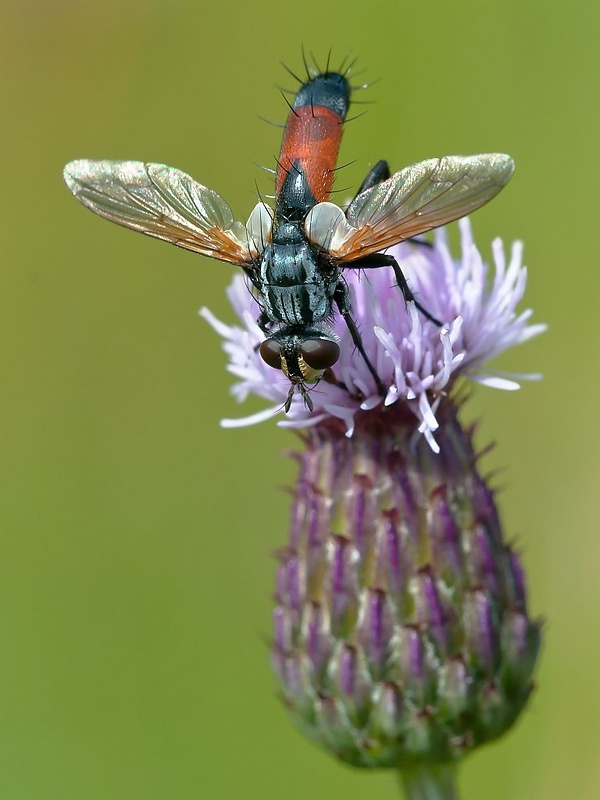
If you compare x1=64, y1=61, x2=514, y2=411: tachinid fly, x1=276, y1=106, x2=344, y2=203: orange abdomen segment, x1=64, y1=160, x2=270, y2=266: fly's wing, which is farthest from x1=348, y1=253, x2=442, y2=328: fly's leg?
x1=64, y1=160, x2=270, y2=266: fly's wing

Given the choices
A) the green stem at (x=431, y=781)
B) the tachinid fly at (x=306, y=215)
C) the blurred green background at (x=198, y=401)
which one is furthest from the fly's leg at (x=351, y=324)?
the blurred green background at (x=198, y=401)

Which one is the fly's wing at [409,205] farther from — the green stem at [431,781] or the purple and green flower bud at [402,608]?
the green stem at [431,781]

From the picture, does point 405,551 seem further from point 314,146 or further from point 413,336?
point 314,146

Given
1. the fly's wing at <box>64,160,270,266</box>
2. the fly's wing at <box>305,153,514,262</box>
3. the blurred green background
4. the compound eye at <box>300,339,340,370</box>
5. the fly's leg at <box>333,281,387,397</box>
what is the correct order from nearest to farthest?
1. the fly's wing at <box>305,153,514,262</box>
2. the compound eye at <box>300,339,340,370</box>
3. the fly's leg at <box>333,281,387,397</box>
4. the fly's wing at <box>64,160,270,266</box>
5. the blurred green background

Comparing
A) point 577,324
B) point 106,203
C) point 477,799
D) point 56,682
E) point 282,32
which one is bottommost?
point 477,799

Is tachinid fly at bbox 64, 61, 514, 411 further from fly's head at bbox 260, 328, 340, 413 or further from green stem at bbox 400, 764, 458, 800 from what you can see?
green stem at bbox 400, 764, 458, 800

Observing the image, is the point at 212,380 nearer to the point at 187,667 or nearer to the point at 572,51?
the point at 187,667

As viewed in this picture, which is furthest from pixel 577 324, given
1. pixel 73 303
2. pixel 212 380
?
pixel 73 303
